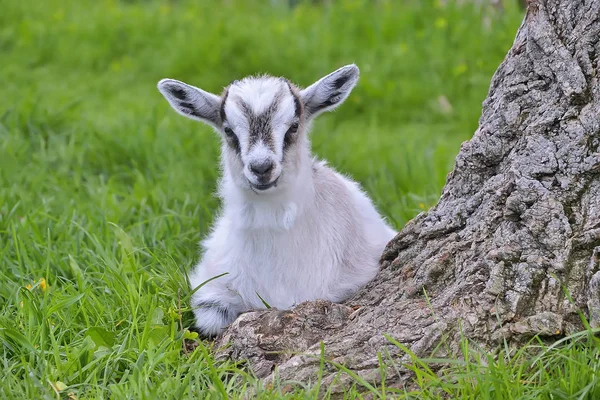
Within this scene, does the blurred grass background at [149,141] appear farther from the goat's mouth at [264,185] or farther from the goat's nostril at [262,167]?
the goat's nostril at [262,167]

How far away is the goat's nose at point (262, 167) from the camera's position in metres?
4.38

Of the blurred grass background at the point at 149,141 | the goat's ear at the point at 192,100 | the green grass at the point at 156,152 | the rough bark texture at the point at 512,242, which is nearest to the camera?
the rough bark texture at the point at 512,242

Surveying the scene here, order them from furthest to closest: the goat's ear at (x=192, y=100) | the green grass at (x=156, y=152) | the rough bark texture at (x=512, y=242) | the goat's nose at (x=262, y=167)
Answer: the goat's ear at (x=192, y=100) < the goat's nose at (x=262, y=167) < the green grass at (x=156, y=152) < the rough bark texture at (x=512, y=242)

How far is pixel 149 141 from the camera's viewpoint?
7.45 metres

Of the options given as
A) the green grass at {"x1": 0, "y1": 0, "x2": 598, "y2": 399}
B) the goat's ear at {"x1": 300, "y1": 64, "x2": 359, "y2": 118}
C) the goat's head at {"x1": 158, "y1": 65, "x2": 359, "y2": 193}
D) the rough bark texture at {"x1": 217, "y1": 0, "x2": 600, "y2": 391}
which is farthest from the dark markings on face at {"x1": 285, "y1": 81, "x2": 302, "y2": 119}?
the green grass at {"x1": 0, "y1": 0, "x2": 598, "y2": 399}

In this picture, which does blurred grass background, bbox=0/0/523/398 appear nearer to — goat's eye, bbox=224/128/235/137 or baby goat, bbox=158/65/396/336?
baby goat, bbox=158/65/396/336

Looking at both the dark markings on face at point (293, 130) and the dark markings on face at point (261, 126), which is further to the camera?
the dark markings on face at point (293, 130)

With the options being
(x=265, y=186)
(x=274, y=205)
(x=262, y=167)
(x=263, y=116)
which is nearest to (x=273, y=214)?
(x=274, y=205)

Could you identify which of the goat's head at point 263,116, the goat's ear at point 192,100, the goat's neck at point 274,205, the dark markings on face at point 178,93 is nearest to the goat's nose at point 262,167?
the goat's head at point 263,116

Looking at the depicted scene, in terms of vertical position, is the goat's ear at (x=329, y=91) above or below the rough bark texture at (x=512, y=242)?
above

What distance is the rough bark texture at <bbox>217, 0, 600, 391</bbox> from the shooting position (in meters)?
3.73

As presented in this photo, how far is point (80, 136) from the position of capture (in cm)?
762

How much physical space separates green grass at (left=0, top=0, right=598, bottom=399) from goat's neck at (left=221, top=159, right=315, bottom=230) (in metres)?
0.50

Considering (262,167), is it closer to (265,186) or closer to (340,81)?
(265,186)
